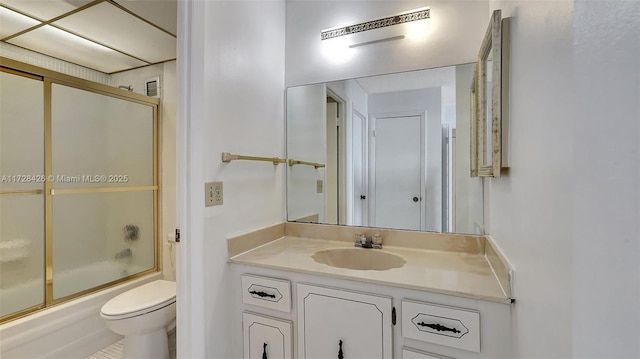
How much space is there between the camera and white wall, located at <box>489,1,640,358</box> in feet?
1.38

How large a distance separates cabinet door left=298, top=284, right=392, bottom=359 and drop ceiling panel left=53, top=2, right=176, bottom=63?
6.60 ft

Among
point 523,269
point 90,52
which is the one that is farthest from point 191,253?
point 90,52

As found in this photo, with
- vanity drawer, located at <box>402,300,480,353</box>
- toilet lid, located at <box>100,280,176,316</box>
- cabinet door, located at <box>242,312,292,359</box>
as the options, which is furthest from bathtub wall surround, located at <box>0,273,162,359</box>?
vanity drawer, located at <box>402,300,480,353</box>

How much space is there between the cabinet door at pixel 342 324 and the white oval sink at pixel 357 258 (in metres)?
0.28

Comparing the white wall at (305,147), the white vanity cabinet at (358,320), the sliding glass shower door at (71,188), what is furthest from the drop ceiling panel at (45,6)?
the white vanity cabinet at (358,320)

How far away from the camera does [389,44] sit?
1.67 m

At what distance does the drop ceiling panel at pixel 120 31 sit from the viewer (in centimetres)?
180

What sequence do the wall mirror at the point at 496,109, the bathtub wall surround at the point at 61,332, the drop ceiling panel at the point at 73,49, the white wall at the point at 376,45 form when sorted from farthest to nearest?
the drop ceiling panel at the point at 73,49 < the bathtub wall surround at the point at 61,332 < the white wall at the point at 376,45 < the wall mirror at the point at 496,109

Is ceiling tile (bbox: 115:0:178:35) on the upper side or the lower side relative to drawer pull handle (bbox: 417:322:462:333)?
upper

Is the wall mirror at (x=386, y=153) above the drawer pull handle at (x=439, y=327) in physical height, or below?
above

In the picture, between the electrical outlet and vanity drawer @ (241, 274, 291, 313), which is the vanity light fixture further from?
vanity drawer @ (241, 274, 291, 313)

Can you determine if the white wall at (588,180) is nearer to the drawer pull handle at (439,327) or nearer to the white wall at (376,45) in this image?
the drawer pull handle at (439,327)

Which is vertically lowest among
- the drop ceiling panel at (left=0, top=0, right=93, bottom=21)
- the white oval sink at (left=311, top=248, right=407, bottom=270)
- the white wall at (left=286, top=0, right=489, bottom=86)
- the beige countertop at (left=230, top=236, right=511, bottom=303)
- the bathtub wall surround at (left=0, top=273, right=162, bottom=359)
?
the bathtub wall surround at (left=0, top=273, right=162, bottom=359)

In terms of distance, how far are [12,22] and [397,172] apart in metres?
2.72
